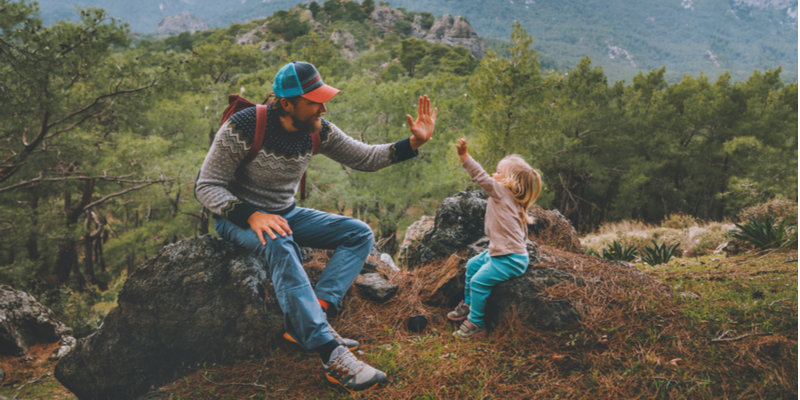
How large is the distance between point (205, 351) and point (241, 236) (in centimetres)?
72

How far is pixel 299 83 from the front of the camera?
7.39ft

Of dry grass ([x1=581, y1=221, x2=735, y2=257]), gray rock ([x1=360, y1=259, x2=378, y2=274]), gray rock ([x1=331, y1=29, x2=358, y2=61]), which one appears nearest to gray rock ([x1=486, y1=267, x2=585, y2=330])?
gray rock ([x1=360, y1=259, x2=378, y2=274])

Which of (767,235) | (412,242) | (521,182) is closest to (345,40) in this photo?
(412,242)

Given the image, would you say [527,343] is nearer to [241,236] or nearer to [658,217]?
[241,236]

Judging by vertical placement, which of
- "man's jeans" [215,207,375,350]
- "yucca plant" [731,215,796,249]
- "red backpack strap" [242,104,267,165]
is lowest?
"yucca plant" [731,215,796,249]

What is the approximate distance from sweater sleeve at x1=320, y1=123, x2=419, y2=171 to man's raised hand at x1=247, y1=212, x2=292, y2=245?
2.39 ft

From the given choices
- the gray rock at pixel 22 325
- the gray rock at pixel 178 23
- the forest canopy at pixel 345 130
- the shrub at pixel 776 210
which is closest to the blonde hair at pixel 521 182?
the forest canopy at pixel 345 130

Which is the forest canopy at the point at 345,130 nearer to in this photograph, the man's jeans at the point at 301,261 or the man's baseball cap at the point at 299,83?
the man's jeans at the point at 301,261

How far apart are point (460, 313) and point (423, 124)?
132 centimetres

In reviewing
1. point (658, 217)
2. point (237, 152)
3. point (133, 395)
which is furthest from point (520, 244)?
point (658, 217)

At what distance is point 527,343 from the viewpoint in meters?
2.21

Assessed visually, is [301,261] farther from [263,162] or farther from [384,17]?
[384,17]

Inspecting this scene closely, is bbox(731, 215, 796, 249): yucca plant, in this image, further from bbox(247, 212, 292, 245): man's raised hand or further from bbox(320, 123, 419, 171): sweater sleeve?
bbox(247, 212, 292, 245): man's raised hand

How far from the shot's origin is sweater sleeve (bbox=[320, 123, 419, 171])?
270 cm
